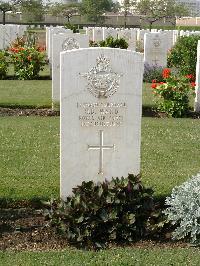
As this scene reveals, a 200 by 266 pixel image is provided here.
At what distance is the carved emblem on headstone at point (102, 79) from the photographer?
17.6 ft

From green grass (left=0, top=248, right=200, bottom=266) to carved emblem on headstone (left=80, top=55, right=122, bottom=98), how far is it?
57.3 inches

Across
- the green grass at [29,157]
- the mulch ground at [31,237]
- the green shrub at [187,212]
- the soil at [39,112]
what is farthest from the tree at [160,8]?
the green shrub at [187,212]

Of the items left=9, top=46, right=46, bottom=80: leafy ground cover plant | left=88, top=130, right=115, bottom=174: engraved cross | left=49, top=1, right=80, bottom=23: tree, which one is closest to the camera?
left=88, top=130, right=115, bottom=174: engraved cross

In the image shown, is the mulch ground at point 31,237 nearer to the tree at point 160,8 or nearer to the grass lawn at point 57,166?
the grass lawn at point 57,166

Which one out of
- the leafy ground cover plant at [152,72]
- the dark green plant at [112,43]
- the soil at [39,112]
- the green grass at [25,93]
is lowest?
the soil at [39,112]

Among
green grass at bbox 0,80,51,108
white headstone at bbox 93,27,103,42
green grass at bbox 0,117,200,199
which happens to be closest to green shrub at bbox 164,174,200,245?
green grass at bbox 0,117,200,199

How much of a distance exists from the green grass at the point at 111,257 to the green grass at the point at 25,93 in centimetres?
766

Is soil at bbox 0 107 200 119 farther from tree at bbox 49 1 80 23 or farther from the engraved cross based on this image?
tree at bbox 49 1 80 23

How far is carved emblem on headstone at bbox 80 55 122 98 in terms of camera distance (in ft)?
17.6

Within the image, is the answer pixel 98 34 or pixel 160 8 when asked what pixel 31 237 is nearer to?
pixel 98 34

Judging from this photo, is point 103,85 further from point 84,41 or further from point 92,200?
point 84,41

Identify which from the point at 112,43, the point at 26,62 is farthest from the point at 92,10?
the point at 26,62

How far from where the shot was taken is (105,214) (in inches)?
200

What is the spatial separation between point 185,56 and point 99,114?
14216 millimetres
